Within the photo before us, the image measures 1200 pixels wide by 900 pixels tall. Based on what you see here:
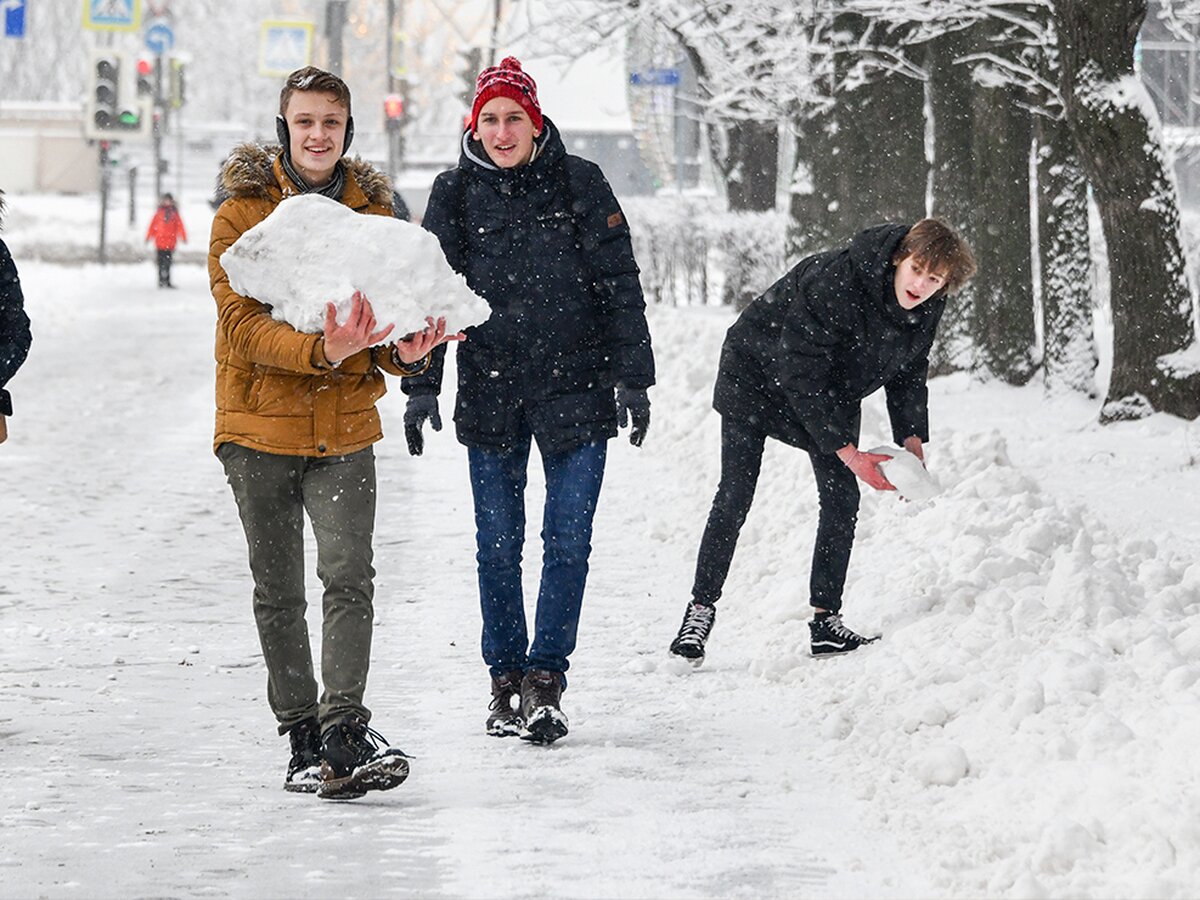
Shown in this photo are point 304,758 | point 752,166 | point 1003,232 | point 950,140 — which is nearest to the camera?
point 304,758

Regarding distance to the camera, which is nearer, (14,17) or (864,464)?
(864,464)

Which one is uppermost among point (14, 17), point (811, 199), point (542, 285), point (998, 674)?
point (14, 17)

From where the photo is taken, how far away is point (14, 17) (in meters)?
34.7

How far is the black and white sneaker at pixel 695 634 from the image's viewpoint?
707 centimetres

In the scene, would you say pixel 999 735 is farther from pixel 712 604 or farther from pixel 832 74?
pixel 832 74

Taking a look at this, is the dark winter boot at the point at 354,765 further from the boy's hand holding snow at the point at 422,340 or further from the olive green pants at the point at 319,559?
the boy's hand holding snow at the point at 422,340

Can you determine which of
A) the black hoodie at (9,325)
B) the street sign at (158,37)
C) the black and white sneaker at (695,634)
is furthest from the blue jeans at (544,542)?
the street sign at (158,37)

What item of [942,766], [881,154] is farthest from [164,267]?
[942,766]

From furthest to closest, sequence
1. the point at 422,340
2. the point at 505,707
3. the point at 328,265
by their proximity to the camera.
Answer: the point at 505,707
the point at 422,340
the point at 328,265

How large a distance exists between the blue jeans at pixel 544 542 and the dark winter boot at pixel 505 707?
41 millimetres

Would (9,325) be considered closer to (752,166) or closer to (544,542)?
(544,542)

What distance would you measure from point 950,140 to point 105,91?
831 inches

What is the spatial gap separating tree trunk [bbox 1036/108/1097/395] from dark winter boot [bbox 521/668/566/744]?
8952 millimetres

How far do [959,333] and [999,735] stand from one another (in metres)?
11.0
